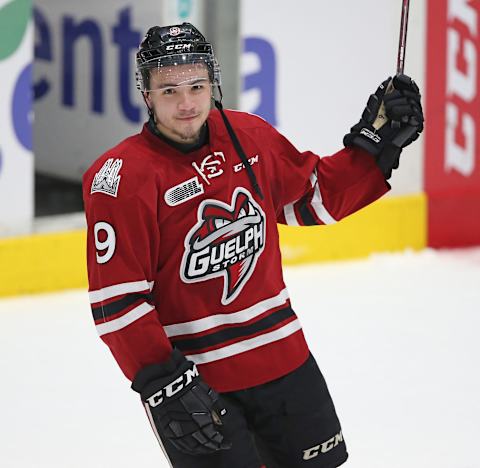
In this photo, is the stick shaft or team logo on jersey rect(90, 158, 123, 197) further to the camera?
the stick shaft

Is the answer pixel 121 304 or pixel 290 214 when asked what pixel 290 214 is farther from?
pixel 121 304

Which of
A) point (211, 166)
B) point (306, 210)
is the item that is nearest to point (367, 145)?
point (306, 210)

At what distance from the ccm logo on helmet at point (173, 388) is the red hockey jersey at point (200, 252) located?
5 centimetres

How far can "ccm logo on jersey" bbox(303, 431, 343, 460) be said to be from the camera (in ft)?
8.29

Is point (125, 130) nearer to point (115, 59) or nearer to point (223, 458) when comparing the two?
point (115, 59)

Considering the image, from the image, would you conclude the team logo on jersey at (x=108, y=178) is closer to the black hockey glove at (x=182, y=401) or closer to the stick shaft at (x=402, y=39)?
the black hockey glove at (x=182, y=401)

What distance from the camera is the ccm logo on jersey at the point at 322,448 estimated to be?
253 cm

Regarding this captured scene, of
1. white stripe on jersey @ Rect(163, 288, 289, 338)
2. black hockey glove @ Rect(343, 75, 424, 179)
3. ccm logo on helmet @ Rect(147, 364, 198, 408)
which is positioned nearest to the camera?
ccm logo on helmet @ Rect(147, 364, 198, 408)

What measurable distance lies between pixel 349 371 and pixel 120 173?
2.11 metres

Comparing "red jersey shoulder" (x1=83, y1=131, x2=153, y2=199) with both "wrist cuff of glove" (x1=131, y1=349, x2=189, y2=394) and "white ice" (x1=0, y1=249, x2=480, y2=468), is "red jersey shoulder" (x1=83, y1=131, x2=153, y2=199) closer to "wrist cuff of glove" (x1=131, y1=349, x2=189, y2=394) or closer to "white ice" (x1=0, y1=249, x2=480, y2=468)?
"wrist cuff of glove" (x1=131, y1=349, x2=189, y2=394)

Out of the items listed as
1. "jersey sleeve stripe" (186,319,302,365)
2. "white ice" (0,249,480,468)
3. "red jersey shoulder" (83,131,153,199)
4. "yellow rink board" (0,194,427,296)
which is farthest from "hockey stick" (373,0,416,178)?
"yellow rink board" (0,194,427,296)

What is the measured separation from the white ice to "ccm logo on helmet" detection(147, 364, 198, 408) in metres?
1.22

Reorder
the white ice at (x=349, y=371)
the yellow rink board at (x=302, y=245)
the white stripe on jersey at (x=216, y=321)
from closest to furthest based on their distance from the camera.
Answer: the white stripe on jersey at (x=216, y=321), the white ice at (x=349, y=371), the yellow rink board at (x=302, y=245)

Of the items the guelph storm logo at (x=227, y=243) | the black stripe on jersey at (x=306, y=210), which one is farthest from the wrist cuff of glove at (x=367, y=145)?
the guelph storm logo at (x=227, y=243)
